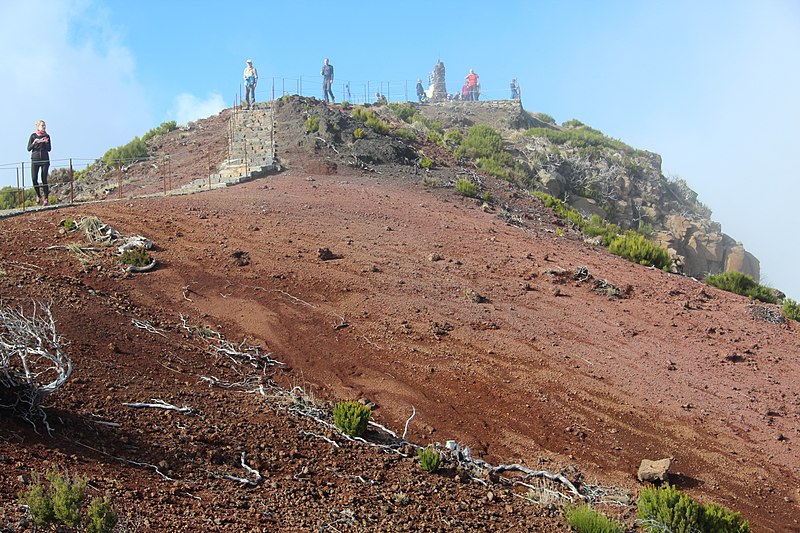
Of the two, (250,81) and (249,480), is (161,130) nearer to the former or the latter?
(250,81)

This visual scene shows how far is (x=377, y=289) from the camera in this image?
38.9 feet

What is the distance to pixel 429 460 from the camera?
736 cm

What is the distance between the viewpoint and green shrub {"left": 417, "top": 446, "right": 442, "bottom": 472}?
7.35 metres

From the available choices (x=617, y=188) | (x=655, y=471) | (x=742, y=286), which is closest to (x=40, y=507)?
(x=655, y=471)

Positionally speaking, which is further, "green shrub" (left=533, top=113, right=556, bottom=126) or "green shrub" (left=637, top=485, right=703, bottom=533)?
"green shrub" (left=533, top=113, right=556, bottom=126)

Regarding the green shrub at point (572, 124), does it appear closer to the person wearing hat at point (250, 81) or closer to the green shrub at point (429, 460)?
the person wearing hat at point (250, 81)

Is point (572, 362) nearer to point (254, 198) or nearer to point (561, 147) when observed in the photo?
point (254, 198)

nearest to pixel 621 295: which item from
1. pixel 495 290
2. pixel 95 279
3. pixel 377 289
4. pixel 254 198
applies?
pixel 495 290

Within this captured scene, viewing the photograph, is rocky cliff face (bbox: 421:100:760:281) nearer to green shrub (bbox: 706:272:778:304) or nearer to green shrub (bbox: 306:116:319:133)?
green shrub (bbox: 306:116:319:133)

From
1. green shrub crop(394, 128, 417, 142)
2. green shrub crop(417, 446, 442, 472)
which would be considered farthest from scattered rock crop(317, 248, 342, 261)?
green shrub crop(394, 128, 417, 142)

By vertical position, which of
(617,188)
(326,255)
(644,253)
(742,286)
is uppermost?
(617,188)

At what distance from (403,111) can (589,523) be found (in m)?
28.3

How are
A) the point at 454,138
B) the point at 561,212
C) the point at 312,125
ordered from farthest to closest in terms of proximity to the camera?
the point at 454,138 → the point at 312,125 → the point at 561,212

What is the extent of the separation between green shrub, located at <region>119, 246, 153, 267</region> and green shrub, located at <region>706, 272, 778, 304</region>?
1143 cm
